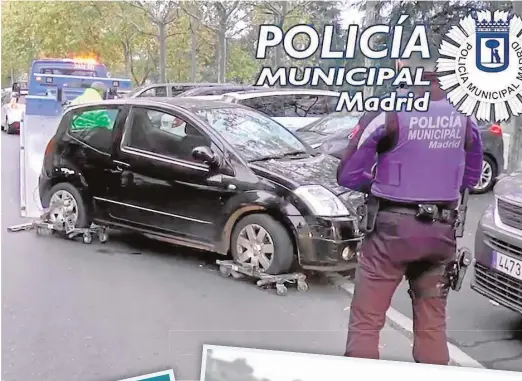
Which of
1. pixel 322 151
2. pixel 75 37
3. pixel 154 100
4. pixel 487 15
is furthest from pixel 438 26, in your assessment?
pixel 75 37

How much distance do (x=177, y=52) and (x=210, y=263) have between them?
805 mm

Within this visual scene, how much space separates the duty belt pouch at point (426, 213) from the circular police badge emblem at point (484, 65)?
36 cm

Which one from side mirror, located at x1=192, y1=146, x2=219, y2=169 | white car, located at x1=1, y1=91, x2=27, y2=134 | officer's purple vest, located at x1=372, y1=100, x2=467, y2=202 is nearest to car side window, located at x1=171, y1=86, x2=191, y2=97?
side mirror, located at x1=192, y1=146, x2=219, y2=169

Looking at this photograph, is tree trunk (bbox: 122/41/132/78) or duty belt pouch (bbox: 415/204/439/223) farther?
tree trunk (bbox: 122/41/132/78)

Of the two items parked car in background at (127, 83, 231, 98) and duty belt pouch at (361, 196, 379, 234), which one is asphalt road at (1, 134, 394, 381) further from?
parked car in background at (127, 83, 231, 98)

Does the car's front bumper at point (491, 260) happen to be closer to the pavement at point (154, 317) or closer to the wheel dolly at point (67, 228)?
the pavement at point (154, 317)

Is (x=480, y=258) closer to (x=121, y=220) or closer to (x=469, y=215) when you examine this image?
(x=469, y=215)

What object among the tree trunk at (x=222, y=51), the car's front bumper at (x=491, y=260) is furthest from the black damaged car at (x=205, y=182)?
the car's front bumper at (x=491, y=260)

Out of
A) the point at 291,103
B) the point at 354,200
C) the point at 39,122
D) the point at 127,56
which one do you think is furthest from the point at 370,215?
the point at 39,122

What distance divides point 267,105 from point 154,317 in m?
0.91

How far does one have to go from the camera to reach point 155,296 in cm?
300

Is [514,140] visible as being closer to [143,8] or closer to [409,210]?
[409,210]
